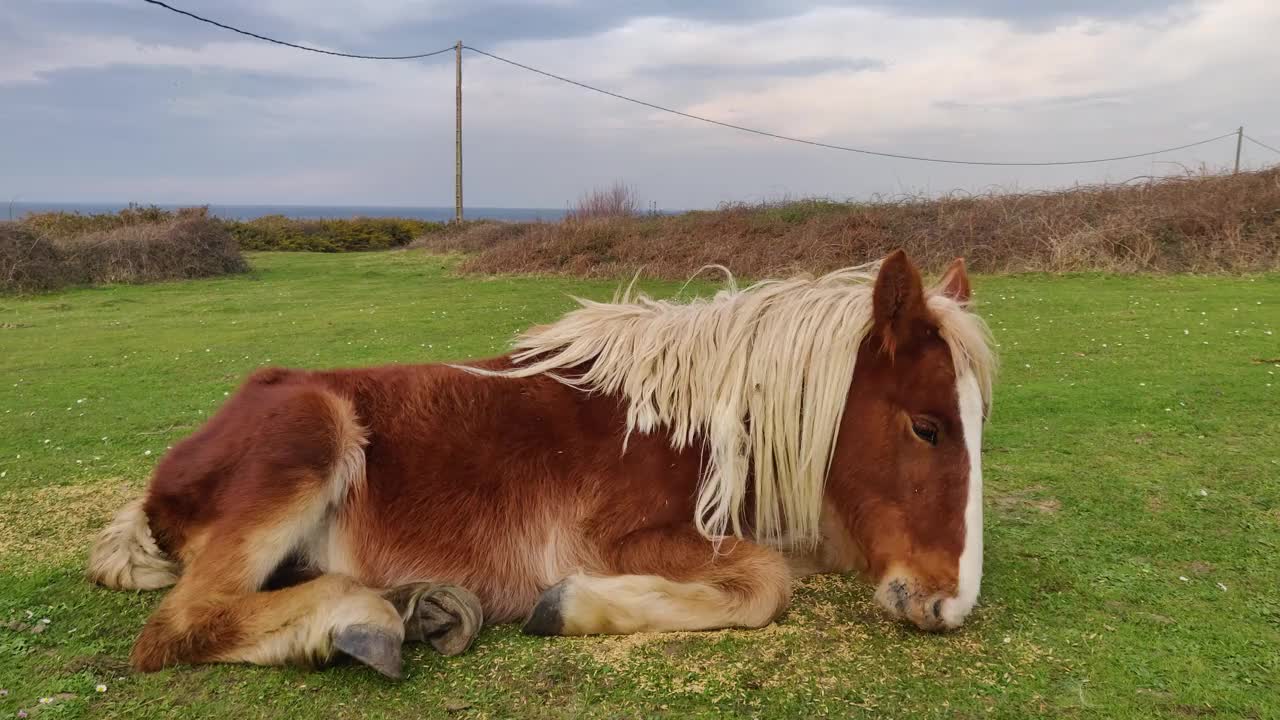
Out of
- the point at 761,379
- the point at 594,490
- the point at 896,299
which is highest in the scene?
the point at 896,299

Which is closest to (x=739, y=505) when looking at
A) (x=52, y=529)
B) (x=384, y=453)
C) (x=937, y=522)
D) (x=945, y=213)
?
(x=937, y=522)

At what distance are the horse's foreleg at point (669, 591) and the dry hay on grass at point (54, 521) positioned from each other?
248 centimetres

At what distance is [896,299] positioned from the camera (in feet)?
9.73

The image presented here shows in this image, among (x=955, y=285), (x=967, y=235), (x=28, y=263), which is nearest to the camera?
(x=955, y=285)

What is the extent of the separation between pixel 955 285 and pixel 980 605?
135 cm

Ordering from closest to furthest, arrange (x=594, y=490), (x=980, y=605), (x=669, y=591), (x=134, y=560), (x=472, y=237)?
(x=669, y=591)
(x=980, y=605)
(x=594, y=490)
(x=134, y=560)
(x=472, y=237)

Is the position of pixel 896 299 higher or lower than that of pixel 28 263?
higher

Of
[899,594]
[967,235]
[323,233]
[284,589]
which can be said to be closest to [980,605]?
[899,594]

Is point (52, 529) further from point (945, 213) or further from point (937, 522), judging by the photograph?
point (945, 213)

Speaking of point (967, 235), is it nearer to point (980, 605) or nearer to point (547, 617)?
point (980, 605)

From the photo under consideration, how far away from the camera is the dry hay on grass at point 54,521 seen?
386 centimetres

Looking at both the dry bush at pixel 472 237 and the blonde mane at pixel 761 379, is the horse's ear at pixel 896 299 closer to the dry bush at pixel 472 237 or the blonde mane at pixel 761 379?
the blonde mane at pixel 761 379

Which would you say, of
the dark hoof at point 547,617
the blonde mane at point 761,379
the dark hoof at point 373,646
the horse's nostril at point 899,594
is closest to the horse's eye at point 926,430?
the blonde mane at point 761,379

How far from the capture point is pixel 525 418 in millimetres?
3344
